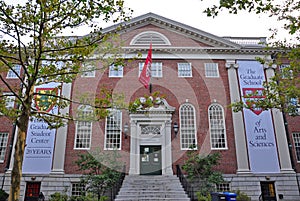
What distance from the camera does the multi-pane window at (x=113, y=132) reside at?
16188 millimetres

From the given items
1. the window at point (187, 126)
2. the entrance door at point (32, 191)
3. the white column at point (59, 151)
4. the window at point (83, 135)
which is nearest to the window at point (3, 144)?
the entrance door at point (32, 191)

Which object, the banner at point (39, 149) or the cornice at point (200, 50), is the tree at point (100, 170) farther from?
the cornice at point (200, 50)

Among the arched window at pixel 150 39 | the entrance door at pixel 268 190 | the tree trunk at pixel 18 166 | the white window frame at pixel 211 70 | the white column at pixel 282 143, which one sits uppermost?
the arched window at pixel 150 39

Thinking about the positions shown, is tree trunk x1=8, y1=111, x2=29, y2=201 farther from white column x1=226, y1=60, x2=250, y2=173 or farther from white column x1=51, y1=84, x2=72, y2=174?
white column x1=226, y1=60, x2=250, y2=173

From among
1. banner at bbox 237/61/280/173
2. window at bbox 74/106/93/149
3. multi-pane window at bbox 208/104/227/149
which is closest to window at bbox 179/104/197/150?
multi-pane window at bbox 208/104/227/149

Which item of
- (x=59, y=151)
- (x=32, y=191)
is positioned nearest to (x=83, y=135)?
(x=59, y=151)

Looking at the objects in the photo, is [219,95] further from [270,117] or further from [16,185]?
[16,185]

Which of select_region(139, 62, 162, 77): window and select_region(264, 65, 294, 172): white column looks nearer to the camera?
select_region(264, 65, 294, 172): white column

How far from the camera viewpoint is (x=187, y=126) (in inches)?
655

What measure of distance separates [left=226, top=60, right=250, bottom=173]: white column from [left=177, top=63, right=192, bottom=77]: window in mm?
2693

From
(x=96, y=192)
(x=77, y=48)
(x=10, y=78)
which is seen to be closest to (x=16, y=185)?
(x=77, y=48)

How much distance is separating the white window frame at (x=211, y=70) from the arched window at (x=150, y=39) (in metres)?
3.32

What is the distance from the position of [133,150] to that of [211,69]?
8.01 meters

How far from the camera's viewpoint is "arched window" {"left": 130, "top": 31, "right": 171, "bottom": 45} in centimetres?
1870
